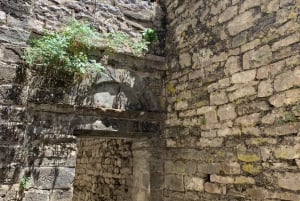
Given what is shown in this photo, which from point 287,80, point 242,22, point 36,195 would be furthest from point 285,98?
point 36,195

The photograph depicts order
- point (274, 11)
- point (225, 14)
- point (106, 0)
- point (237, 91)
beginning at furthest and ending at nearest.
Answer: point (106, 0) < point (225, 14) < point (237, 91) < point (274, 11)

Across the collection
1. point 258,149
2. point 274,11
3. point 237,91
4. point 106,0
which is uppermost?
point 106,0

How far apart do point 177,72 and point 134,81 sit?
61cm

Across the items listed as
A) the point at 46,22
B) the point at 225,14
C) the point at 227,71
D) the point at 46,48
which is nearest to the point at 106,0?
the point at 46,22

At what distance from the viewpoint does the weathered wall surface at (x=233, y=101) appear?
Result: 2.79m

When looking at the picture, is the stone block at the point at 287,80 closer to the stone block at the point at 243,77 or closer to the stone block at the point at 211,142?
the stone block at the point at 243,77

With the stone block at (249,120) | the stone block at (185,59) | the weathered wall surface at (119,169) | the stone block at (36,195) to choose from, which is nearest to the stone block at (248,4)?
the stone block at (185,59)

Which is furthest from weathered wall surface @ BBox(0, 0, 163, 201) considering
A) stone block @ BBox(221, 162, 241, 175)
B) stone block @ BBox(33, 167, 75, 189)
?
stone block @ BBox(221, 162, 241, 175)

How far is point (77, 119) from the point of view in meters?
3.71

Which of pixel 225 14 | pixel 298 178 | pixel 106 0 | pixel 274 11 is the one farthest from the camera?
pixel 106 0

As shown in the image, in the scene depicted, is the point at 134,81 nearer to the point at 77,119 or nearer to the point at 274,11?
the point at 77,119

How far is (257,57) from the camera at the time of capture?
10.2 ft

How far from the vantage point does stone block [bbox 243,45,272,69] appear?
301 cm

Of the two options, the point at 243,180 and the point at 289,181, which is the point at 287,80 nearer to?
the point at 289,181
